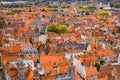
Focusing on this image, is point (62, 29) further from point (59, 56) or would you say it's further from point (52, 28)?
point (59, 56)

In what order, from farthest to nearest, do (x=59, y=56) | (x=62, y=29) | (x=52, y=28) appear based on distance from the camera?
(x=52, y=28), (x=62, y=29), (x=59, y=56)

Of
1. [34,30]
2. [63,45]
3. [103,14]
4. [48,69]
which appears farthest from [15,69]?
[103,14]

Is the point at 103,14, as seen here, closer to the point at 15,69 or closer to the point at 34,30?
the point at 34,30

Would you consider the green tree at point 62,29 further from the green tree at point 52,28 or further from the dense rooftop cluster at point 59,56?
the green tree at point 52,28

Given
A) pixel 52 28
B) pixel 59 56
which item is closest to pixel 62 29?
pixel 52 28

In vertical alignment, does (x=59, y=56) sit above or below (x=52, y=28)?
above

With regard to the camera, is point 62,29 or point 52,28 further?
point 52,28

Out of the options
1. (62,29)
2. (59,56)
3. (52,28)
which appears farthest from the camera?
(52,28)

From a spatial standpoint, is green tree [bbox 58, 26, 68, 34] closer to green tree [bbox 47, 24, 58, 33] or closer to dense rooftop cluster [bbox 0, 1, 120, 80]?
dense rooftop cluster [bbox 0, 1, 120, 80]

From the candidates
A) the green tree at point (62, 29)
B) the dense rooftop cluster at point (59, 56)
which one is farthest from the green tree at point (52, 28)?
the green tree at point (62, 29)

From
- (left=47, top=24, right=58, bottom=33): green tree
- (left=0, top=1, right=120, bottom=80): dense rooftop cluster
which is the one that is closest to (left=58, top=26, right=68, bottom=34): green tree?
(left=0, top=1, right=120, bottom=80): dense rooftop cluster

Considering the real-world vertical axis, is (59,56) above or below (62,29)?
above
